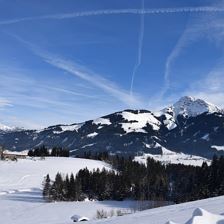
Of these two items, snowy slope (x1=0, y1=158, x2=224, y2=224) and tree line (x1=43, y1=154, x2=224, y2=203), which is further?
tree line (x1=43, y1=154, x2=224, y2=203)

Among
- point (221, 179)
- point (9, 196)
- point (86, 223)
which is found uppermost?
point (221, 179)

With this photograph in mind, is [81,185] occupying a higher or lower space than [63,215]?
higher

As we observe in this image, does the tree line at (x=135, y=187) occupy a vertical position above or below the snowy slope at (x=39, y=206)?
above

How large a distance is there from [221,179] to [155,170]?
6180 cm

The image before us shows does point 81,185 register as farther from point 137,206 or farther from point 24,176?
point 24,176

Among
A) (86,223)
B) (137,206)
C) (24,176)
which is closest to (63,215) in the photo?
(137,206)

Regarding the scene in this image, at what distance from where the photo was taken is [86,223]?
29672 mm

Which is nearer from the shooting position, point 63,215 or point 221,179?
point 63,215

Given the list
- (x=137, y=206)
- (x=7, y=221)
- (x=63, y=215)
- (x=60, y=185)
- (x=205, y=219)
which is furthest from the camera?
(x=60, y=185)

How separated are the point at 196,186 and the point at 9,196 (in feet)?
204

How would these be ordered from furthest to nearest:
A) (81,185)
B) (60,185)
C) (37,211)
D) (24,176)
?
(24,176) < (81,185) < (60,185) < (37,211)

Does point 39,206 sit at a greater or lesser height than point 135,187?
lesser

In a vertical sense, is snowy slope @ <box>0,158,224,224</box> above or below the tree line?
below

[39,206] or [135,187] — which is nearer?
[39,206]
